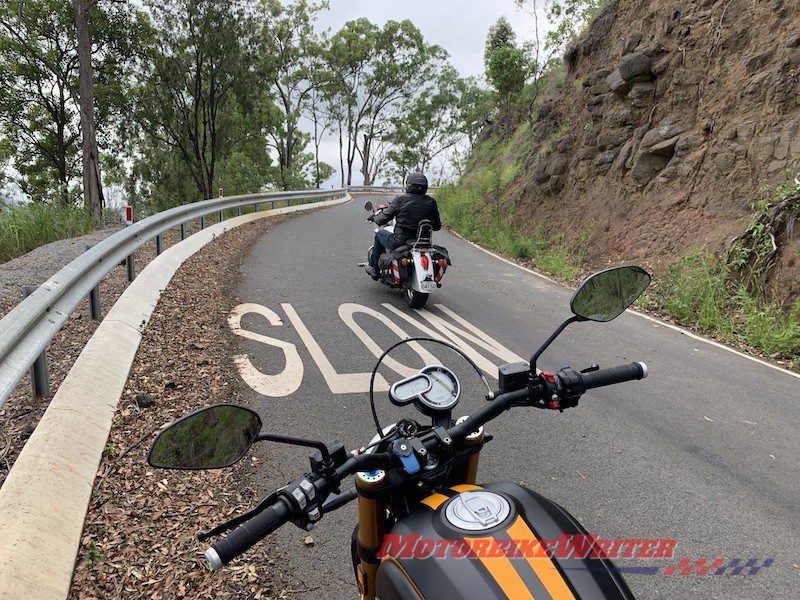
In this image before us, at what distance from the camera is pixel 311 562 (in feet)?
9.98

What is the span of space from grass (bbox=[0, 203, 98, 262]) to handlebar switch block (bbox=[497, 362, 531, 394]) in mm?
10285

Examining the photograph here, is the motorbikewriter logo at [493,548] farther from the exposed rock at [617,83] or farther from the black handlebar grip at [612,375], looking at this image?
the exposed rock at [617,83]

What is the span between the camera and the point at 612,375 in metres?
1.90

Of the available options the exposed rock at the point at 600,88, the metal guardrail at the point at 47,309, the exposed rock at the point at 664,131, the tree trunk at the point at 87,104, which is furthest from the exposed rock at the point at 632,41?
the tree trunk at the point at 87,104

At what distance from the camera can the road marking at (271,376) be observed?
5070 mm

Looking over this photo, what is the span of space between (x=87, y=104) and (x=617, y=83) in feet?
54.9

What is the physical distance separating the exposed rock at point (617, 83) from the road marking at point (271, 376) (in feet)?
36.2

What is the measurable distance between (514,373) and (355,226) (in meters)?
15.5

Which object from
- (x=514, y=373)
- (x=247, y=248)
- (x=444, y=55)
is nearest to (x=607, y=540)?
(x=514, y=373)

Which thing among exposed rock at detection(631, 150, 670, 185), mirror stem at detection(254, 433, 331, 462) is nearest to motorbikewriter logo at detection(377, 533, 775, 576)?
mirror stem at detection(254, 433, 331, 462)

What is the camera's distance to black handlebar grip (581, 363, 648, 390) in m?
1.88

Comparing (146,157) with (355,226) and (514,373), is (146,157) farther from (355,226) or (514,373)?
(514,373)

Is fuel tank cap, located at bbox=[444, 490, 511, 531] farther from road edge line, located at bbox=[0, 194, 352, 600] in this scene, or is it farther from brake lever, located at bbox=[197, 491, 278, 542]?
road edge line, located at bbox=[0, 194, 352, 600]

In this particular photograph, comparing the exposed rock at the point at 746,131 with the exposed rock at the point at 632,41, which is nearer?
the exposed rock at the point at 746,131
